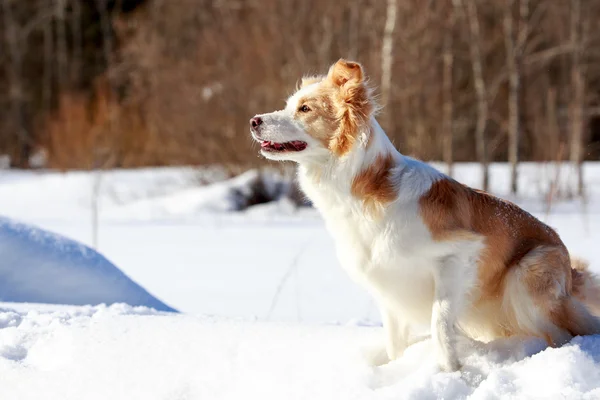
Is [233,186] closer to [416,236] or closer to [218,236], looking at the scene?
[218,236]

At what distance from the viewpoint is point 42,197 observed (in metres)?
14.7

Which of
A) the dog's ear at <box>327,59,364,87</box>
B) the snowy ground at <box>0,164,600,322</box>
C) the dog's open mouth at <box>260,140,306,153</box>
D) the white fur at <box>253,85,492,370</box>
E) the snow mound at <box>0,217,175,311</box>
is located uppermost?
the dog's ear at <box>327,59,364,87</box>

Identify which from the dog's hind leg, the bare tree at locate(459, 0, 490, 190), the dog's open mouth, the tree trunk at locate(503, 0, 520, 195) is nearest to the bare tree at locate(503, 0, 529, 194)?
the tree trunk at locate(503, 0, 520, 195)

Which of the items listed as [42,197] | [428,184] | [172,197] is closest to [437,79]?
[172,197]

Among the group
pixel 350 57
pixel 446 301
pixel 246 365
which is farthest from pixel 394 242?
pixel 350 57

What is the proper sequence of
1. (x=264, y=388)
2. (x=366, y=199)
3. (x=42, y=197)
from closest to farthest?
1. (x=264, y=388)
2. (x=366, y=199)
3. (x=42, y=197)

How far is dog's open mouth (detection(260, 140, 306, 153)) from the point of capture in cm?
289

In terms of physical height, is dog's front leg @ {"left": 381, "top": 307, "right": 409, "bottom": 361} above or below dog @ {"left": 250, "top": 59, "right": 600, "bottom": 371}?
below

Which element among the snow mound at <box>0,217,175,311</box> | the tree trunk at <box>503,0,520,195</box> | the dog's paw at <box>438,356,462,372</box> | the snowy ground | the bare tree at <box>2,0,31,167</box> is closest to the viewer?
the dog's paw at <box>438,356,462,372</box>

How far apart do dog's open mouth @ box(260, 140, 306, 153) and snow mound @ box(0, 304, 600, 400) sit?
775 millimetres

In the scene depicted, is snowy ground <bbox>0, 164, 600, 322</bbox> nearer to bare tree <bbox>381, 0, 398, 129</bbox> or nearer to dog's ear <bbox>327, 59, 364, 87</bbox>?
dog's ear <bbox>327, 59, 364, 87</bbox>

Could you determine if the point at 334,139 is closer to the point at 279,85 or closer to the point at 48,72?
the point at 279,85

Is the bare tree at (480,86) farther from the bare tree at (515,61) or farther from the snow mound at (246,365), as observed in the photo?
the snow mound at (246,365)

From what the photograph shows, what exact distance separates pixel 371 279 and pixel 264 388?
1.96 ft
